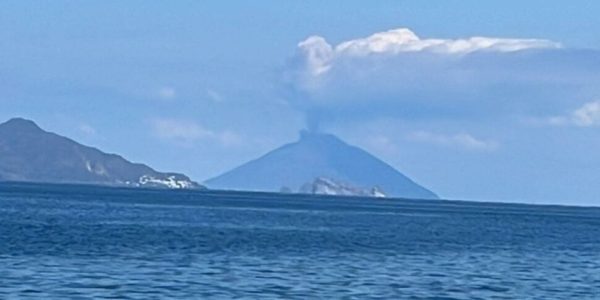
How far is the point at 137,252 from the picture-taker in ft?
270

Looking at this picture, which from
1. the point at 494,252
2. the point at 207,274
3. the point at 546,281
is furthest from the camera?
the point at 494,252

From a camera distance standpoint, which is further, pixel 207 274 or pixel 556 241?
pixel 556 241

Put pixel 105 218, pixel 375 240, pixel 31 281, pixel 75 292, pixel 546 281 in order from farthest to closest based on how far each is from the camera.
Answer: pixel 105 218
pixel 375 240
pixel 546 281
pixel 31 281
pixel 75 292

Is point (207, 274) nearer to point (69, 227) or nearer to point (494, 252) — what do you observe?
point (494, 252)

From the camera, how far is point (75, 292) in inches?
2250

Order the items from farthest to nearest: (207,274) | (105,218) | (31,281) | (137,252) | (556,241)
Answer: (105,218)
(556,241)
(137,252)
(207,274)
(31,281)

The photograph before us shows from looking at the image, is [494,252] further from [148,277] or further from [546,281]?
[148,277]

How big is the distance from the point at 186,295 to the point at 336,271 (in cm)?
1650

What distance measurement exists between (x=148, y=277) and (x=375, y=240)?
46.7 meters

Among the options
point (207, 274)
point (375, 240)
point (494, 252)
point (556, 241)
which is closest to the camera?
point (207, 274)

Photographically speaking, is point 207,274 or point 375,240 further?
point 375,240

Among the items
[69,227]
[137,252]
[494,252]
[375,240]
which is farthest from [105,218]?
[137,252]

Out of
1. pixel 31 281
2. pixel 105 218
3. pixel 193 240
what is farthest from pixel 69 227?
pixel 31 281

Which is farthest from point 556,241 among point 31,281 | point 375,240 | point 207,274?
point 31,281
